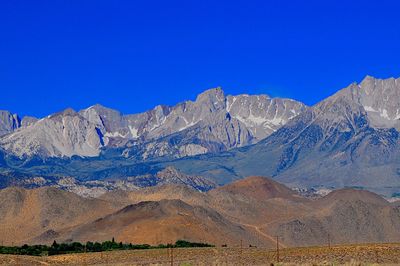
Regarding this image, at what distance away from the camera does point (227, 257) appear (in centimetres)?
7831

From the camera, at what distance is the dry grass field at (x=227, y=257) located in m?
72.8

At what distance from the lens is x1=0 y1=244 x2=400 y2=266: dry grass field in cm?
7281

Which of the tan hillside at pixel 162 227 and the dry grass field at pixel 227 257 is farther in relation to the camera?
the tan hillside at pixel 162 227

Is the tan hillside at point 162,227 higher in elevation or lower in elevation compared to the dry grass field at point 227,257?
higher

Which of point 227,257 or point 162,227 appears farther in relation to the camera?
point 162,227

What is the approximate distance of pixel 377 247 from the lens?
80.2 m

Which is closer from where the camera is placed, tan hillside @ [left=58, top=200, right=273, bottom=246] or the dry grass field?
the dry grass field

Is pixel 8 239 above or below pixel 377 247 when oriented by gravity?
above

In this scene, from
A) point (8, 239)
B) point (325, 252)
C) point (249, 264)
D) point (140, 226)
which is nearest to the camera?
point (249, 264)

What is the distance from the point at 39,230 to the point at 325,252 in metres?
130

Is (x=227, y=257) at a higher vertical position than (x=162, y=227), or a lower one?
lower

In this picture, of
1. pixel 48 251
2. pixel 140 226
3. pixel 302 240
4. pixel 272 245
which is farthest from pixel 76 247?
pixel 302 240

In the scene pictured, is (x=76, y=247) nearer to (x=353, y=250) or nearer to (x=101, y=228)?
(x=353, y=250)

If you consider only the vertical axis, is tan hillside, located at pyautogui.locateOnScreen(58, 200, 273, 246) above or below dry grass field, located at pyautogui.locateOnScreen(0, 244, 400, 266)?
above
